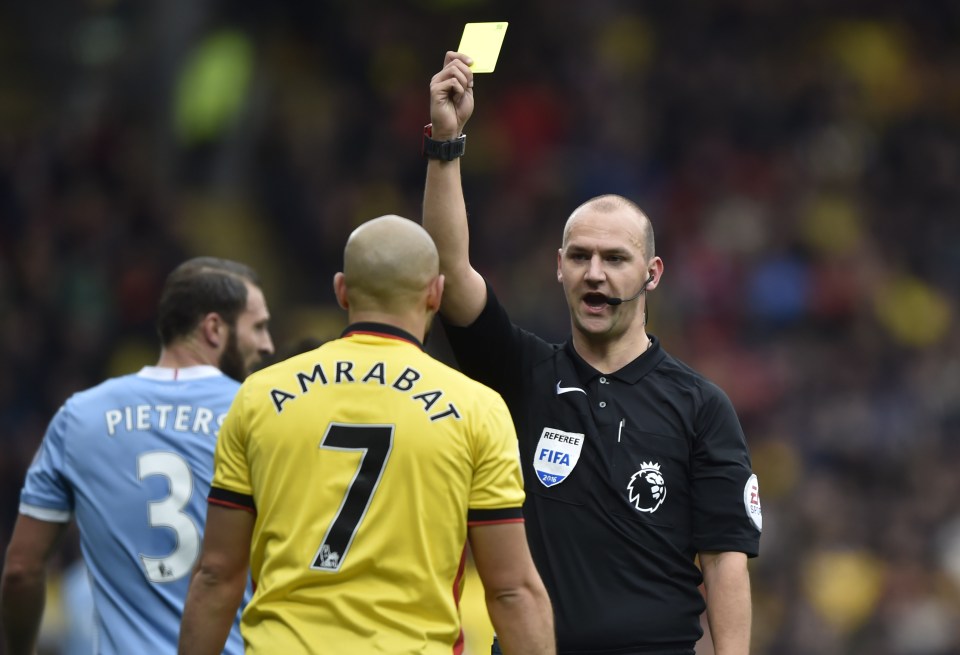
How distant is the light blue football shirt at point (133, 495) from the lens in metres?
5.43

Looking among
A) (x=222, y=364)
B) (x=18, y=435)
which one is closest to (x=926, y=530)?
(x=18, y=435)

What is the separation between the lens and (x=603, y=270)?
5.10 meters

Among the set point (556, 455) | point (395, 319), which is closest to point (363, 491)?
point (395, 319)

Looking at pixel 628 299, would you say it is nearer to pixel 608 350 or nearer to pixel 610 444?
pixel 608 350

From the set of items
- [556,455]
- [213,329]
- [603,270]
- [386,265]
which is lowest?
[556,455]

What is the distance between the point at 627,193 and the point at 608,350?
32.9ft

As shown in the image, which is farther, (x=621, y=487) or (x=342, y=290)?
(x=621, y=487)

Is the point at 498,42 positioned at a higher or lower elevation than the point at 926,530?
higher

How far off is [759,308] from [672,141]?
2301mm

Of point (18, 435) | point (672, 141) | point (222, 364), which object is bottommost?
point (18, 435)

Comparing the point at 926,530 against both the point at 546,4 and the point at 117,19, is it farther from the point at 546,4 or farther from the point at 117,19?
the point at 117,19

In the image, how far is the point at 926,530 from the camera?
12.5 m

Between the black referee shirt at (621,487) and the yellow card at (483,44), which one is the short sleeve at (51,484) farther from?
the yellow card at (483,44)

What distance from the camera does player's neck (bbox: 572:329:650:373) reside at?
5219 mm
